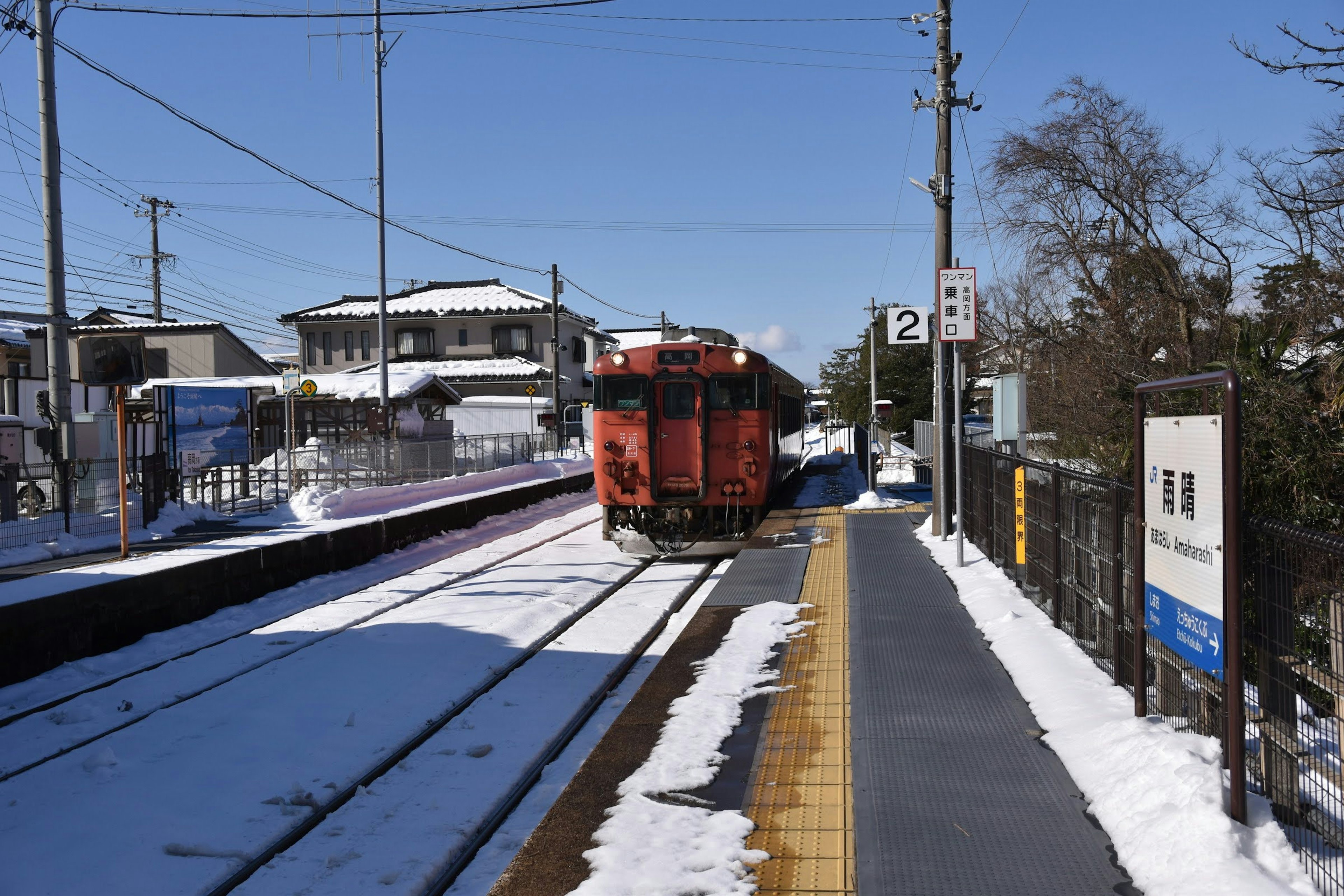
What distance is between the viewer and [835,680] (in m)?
6.86

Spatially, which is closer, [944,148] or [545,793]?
[545,793]

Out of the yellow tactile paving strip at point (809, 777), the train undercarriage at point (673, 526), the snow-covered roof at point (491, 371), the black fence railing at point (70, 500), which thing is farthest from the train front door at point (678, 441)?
the snow-covered roof at point (491, 371)

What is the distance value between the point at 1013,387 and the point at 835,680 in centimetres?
573

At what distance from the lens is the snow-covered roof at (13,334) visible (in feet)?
92.3

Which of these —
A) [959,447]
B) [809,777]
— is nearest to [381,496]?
[959,447]

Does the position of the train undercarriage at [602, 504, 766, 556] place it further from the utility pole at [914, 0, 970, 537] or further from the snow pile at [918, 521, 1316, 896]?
the snow pile at [918, 521, 1316, 896]

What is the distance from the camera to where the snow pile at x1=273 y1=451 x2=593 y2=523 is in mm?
18312

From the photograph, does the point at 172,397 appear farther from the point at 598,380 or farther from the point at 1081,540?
the point at 1081,540

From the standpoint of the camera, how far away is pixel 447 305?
5291cm

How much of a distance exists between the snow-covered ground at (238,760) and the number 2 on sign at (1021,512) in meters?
4.20

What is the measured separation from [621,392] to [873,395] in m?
26.2

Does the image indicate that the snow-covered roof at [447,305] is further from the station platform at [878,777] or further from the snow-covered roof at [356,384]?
the station platform at [878,777]

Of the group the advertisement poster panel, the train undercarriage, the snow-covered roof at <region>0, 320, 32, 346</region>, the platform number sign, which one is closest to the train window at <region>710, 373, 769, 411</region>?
the train undercarriage

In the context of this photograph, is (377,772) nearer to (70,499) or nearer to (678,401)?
(678,401)
